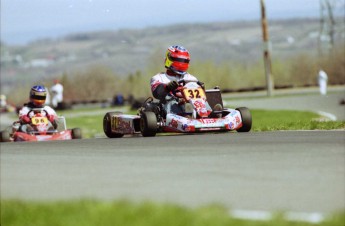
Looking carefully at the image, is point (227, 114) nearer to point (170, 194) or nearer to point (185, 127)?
point (185, 127)

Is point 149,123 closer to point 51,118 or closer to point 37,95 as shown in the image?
point 51,118

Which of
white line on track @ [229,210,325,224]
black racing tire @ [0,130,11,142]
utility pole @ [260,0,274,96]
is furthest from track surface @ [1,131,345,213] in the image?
utility pole @ [260,0,274,96]

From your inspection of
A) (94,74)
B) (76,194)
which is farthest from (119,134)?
(94,74)

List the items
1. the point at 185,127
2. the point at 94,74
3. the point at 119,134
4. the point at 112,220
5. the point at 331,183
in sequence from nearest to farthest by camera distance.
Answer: the point at 112,220 → the point at 331,183 → the point at 185,127 → the point at 119,134 → the point at 94,74

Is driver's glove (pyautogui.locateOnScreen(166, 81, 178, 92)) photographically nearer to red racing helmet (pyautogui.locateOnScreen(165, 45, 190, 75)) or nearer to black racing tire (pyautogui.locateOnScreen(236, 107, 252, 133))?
red racing helmet (pyautogui.locateOnScreen(165, 45, 190, 75))

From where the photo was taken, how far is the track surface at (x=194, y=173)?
27.1ft

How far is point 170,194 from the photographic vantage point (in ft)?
27.9

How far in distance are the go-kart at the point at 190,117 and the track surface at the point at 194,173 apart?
14.0 feet

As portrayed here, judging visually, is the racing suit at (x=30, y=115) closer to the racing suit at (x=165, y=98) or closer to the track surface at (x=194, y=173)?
the racing suit at (x=165, y=98)

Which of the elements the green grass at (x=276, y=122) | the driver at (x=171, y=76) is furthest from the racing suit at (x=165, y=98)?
the green grass at (x=276, y=122)

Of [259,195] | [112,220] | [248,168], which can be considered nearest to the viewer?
[112,220]

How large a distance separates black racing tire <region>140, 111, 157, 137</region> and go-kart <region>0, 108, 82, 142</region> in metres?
4.11

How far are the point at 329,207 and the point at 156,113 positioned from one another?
10.5m

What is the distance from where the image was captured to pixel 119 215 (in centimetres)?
758
